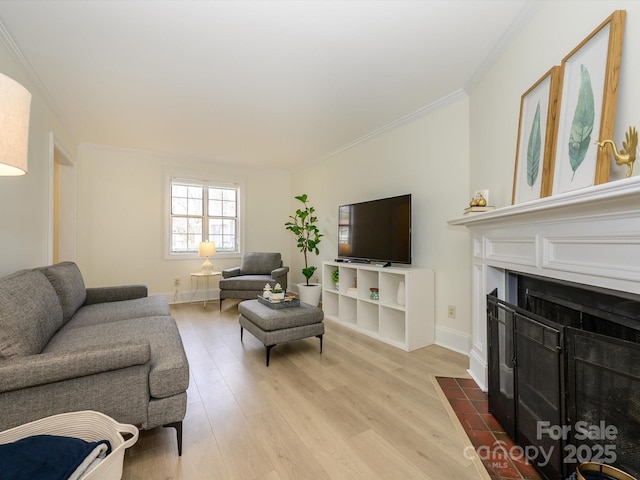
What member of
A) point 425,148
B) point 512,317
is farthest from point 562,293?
point 425,148

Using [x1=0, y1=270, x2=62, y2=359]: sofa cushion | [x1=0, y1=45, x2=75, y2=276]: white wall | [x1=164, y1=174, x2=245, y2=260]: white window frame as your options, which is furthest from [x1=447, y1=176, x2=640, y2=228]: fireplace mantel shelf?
[x1=164, y1=174, x2=245, y2=260]: white window frame

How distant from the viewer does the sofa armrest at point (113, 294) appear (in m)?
2.78

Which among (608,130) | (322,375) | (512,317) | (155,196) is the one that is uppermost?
(155,196)

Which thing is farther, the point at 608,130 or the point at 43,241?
the point at 43,241

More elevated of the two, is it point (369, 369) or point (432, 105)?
point (432, 105)

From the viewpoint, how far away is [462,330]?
273 cm

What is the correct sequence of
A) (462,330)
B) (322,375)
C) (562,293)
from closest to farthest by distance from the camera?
(562,293) → (322,375) → (462,330)

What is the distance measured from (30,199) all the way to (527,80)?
391 cm

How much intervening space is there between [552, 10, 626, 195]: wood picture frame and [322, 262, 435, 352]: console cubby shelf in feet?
5.41

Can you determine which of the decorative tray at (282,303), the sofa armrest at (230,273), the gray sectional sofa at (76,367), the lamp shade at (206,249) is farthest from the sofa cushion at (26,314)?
the lamp shade at (206,249)

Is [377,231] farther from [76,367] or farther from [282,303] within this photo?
[76,367]

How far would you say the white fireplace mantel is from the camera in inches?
35.3

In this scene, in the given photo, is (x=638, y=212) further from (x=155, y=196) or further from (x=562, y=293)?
(x=155, y=196)

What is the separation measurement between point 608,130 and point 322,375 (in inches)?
87.5
